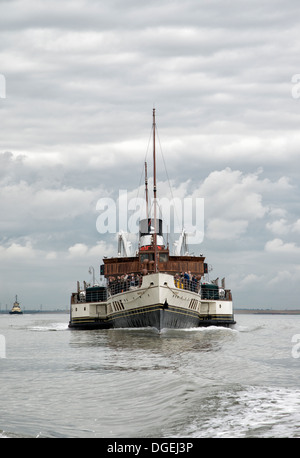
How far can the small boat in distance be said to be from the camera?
49.5m

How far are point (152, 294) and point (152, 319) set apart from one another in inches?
78.4

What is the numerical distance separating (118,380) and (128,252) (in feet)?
178

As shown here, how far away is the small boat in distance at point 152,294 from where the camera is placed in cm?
4953

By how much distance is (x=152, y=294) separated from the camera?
49125mm

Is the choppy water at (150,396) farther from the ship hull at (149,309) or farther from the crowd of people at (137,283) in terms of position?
the crowd of people at (137,283)
